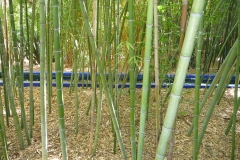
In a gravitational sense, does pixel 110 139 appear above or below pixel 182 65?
below

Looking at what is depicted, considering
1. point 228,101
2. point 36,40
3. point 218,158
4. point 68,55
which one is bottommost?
point 218,158

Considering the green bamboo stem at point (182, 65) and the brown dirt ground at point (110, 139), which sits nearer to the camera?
the green bamboo stem at point (182, 65)

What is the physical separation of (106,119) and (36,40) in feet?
9.88

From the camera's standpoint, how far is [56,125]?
232cm

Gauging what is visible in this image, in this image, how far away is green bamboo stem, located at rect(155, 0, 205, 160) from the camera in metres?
0.67

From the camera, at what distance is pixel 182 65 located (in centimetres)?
72

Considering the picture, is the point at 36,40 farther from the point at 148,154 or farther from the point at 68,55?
the point at 148,154

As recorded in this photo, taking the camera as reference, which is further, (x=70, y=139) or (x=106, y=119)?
(x=106, y=119)

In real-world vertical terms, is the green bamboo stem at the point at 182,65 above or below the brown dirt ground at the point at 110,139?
above

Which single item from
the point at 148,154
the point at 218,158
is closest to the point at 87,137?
the point at 148,154

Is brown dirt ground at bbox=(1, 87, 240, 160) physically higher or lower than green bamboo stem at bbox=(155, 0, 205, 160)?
lower

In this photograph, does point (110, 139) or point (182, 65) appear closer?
point (182, 65)

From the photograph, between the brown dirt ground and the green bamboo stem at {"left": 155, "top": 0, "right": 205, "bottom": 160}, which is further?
the brown dirt ground

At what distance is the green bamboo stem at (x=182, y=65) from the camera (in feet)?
2.21
